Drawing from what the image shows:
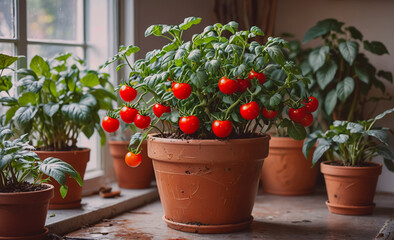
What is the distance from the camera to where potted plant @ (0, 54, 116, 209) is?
228 cm

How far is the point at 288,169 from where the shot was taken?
3.07 m

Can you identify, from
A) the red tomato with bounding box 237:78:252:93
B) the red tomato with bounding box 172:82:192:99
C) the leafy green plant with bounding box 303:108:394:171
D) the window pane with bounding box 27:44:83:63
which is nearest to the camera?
the red tomato with bounding box 172:82:192:99

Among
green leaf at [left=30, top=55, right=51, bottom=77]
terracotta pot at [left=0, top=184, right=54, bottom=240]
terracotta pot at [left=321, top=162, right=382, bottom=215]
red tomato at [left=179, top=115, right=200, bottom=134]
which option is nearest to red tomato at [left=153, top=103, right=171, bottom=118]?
red tomato at [left=179, top=115, right=200, bottom=134]

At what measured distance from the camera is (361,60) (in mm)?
3180

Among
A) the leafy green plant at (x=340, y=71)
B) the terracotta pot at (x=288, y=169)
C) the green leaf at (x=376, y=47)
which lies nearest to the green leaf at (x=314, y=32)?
the leafy green plant at (x=340, y=71)

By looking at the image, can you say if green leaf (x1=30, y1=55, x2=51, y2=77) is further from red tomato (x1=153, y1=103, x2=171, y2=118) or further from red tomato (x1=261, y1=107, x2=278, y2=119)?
red tomato (x1=261, y1=107, x2=278, y2=119)

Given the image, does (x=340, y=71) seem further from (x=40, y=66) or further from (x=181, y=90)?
(x=40, y=66)

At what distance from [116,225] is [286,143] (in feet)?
3.84

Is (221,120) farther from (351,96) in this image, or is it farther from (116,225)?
(351,96)

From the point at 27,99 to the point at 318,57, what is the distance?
1683 mm

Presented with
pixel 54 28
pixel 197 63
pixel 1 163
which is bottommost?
pixel 1 163

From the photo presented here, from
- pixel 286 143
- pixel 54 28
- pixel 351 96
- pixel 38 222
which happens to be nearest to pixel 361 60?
pixel 351 96

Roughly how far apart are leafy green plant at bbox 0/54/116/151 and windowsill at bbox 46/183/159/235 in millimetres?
304

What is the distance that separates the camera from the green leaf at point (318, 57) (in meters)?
3.05
